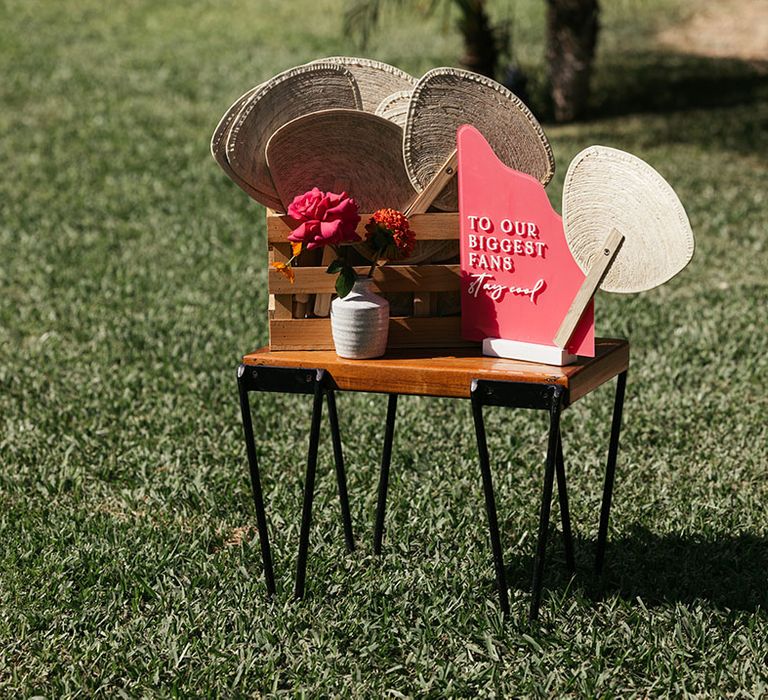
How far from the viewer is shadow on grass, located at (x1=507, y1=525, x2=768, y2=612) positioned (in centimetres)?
356

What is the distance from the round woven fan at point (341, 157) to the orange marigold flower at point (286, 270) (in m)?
0.18

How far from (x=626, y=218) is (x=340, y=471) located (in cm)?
126

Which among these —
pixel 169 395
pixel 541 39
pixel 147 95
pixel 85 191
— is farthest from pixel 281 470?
pixel 541 39

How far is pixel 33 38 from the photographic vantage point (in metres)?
15.4

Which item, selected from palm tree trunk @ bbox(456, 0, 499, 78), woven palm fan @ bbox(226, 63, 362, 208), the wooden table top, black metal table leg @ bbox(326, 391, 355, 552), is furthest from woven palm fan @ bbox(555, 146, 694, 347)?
palm tree trunk @ bbox(456, 0, 499, 78)

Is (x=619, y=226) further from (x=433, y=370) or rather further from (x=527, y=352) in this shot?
(x=433, y=370)

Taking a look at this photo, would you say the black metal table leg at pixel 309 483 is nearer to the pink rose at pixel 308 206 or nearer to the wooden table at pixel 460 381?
the wooden table at pixel 460 381

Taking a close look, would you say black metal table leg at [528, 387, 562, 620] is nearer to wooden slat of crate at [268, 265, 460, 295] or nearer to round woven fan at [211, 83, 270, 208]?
wooden slat of crate at [268, 265, 460, 295]

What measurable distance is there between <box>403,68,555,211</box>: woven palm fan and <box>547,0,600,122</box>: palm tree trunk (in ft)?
28.4

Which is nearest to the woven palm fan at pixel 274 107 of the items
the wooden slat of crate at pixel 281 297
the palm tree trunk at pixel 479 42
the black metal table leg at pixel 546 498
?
the wooden slat of crate at pixel 281 297

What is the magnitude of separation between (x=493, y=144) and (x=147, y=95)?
33.8 ft

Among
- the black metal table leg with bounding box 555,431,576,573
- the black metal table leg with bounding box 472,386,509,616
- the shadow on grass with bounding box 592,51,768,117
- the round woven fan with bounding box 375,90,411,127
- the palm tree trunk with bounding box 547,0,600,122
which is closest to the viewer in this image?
the black metal table leg with bounding box 472,386,509,616

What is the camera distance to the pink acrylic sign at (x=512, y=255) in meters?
3.09

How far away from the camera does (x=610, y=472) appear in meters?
3.57
